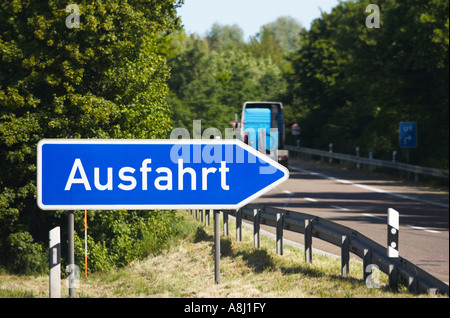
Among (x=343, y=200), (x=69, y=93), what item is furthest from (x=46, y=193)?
(x=343, y=200)

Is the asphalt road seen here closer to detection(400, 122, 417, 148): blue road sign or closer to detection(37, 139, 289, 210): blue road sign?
detection(400, 122, 417, 148): blue road sign

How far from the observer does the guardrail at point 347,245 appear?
24.7 ft

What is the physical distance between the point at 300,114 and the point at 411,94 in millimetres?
25633

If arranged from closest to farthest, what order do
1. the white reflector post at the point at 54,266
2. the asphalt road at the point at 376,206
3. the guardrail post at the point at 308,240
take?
the white reflector post at the point at 54,266
the guardrail post at the point at 308,240
the asphalt road at the point at 376,206

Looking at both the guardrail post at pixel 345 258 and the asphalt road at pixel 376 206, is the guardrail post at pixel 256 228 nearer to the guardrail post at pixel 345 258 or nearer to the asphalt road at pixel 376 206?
the asphalt road at pixel 376 206

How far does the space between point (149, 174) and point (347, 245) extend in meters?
4.37

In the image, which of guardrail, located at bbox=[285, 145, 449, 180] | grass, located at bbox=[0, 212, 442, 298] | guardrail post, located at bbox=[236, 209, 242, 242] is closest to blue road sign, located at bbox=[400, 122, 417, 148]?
guardrail, located at bbox=[285, 145, 449, 180]

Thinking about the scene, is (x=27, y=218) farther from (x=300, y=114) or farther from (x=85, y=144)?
(x=300, y=114)

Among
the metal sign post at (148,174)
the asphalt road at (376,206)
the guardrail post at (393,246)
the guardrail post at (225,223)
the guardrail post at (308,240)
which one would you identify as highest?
the metal sign post at (148,174)

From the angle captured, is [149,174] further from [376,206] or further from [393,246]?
[376,206]

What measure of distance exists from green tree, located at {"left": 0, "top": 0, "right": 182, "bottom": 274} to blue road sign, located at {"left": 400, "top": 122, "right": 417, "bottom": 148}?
21737 millimetres

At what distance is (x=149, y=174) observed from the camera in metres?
6.59

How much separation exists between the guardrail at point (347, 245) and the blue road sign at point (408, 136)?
23.8 metres

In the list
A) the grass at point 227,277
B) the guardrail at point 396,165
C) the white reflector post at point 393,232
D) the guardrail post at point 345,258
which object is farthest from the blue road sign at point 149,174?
the guardrail at point 396,165
